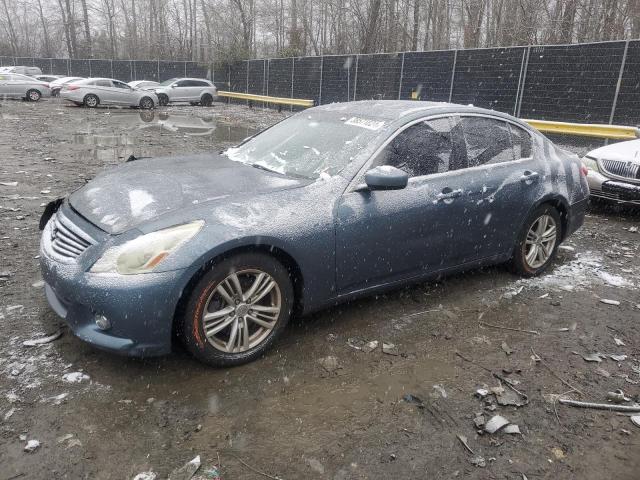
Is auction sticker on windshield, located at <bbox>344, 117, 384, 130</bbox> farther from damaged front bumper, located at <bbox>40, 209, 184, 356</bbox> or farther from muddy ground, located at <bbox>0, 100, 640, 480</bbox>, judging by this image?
damaged front bumper, located at <bbox>40, 209, 184, 356</bbox>

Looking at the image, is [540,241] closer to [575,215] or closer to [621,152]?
[575,215]

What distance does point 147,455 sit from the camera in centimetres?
245

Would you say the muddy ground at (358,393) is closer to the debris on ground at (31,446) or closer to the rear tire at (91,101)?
the debris on ground at (31,446)

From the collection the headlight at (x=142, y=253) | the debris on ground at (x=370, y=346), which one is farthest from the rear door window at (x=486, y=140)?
the headlight at (x=142, y=253)

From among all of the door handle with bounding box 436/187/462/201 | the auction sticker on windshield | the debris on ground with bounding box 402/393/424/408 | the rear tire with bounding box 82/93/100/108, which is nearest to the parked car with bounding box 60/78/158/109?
the rear tire with bounding box 82/93/100/108

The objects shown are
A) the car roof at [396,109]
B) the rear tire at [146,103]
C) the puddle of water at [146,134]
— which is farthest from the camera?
the rear tire at [146,103]

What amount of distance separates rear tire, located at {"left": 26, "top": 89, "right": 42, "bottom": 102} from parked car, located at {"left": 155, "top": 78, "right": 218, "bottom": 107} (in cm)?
601

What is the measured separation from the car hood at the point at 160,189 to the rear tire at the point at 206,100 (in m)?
25.2

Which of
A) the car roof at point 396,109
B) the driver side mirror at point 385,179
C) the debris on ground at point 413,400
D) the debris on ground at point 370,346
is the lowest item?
the debris on ground at point 413,400

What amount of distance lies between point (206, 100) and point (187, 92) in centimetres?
A: 117

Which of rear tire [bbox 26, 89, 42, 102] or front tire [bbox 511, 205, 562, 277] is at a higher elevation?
front tire [bbox 511, 205, 562, 277]

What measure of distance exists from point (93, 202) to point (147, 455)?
1744mm

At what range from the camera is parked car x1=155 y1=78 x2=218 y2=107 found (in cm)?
2667

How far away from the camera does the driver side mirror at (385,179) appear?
135 inches
